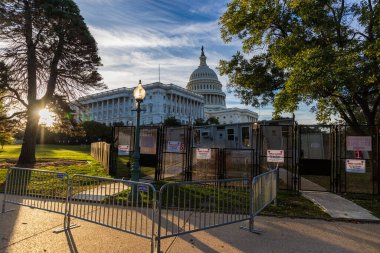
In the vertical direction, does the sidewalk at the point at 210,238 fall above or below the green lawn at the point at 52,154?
below

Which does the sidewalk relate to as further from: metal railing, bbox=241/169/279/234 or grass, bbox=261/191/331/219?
grass, bbox=261/191/331/219

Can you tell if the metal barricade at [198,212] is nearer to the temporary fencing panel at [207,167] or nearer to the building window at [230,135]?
the temporary fencing panel at [207,167]

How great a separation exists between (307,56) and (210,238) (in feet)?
27.8

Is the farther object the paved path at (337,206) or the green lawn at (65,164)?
the green lawn at (65,164)

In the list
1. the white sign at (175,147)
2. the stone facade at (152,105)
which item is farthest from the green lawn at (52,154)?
the stone facade at (152,105)

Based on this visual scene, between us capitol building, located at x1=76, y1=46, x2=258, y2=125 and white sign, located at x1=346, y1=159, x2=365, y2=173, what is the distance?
97994mm

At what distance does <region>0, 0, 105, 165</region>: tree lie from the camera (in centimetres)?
1941

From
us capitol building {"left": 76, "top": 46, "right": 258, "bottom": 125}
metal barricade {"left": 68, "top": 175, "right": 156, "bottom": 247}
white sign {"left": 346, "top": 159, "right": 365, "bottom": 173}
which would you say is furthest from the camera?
us capitol building {"left": 76, "top": 46, "right": 258, "bottom": 125}

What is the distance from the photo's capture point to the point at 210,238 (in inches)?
222

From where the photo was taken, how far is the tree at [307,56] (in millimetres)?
11039

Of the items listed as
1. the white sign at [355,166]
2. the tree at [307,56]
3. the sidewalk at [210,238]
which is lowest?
the sidewalk at [210,238]

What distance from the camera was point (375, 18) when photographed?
1178cm

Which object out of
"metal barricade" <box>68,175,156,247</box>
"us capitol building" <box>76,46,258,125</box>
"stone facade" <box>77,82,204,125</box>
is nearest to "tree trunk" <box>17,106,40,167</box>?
A: "metal barricade" <box>68,175,156,247</box>

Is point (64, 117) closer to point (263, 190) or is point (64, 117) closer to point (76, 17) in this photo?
point (76, 17)
